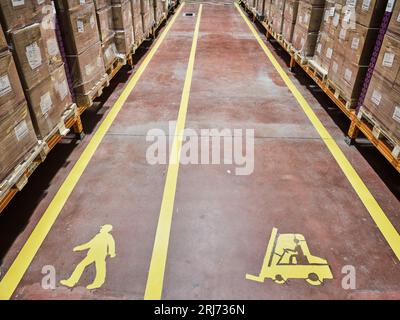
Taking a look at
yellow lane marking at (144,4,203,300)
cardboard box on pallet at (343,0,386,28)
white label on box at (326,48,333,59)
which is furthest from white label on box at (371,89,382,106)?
yellow lane marking at (144,4,203,300)

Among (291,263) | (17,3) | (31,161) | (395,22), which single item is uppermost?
(17,3)

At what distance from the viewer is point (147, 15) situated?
384 inches

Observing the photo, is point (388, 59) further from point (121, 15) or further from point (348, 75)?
point (121, 15)

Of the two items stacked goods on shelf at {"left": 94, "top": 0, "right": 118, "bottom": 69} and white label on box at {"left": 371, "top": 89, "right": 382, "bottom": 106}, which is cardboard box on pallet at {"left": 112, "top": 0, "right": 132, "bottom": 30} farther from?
white label on box at {"left": 371, "top": 89, "right": 382, "bottom": 106}

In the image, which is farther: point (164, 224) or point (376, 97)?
point (376, 97)

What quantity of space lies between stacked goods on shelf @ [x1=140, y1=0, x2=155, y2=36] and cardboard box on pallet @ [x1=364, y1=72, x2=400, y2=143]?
7.00 m

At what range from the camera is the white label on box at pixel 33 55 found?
3.52m

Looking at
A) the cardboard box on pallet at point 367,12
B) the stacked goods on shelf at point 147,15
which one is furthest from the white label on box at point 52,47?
the stacked goods on shelf at point 147,15

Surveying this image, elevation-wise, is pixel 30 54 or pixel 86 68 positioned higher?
pixel 30 54

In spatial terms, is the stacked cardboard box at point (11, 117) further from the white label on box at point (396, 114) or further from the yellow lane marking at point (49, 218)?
the white label on box at point (396, 114)

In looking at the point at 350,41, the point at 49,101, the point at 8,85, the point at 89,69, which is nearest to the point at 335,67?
the point at 350,41

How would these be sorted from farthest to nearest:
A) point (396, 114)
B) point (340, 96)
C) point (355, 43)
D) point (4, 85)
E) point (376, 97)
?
point (340, 96), point (355, 43), point (376, 97), point (396, 114), point (4, 85)

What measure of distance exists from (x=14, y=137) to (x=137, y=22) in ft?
20.3

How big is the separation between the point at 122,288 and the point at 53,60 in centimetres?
310
